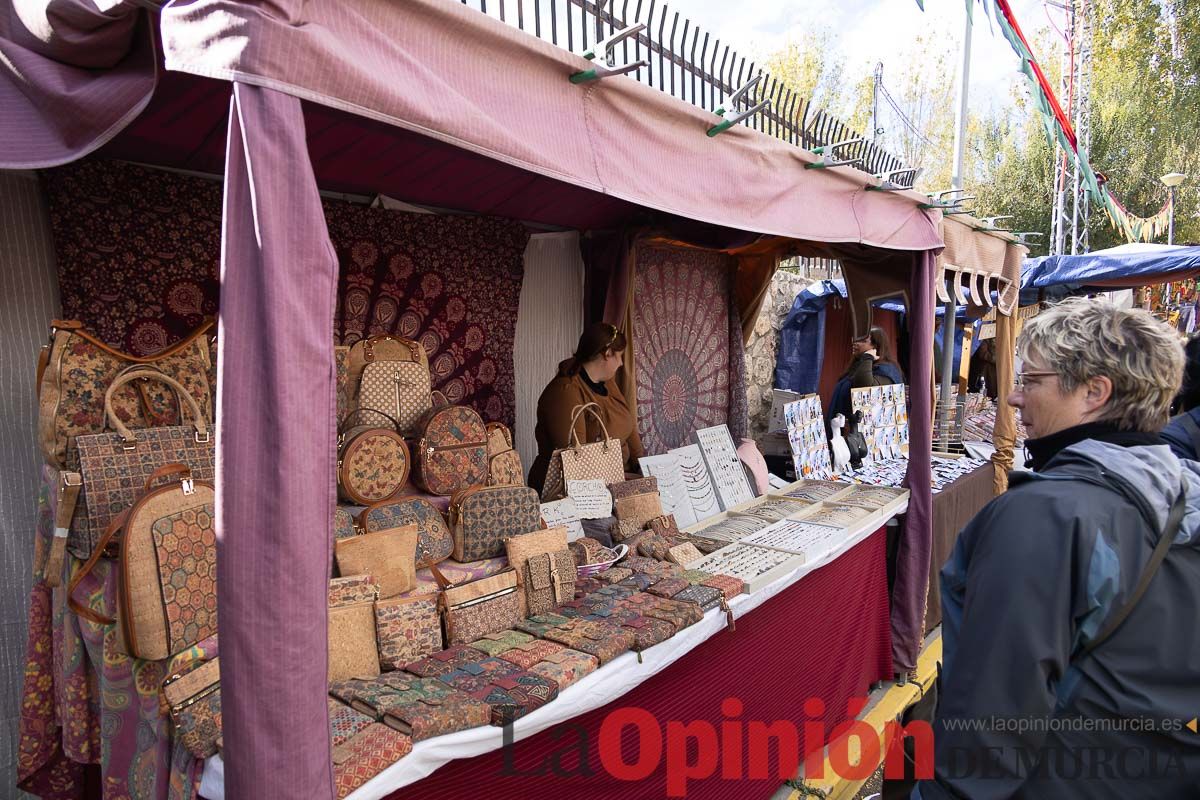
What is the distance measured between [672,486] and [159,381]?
2.12 meters

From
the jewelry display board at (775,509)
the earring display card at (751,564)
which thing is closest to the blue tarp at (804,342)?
the jewelry display board at (775,509)

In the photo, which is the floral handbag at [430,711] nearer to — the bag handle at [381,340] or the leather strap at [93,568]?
the leather strap at [93,568]

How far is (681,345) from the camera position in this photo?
4.05 meters

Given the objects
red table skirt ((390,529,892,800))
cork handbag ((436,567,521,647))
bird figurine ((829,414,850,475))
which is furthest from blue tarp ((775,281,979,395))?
cork handbag ((436,567,521,647))

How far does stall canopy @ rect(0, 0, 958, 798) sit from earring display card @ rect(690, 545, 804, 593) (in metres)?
1.32

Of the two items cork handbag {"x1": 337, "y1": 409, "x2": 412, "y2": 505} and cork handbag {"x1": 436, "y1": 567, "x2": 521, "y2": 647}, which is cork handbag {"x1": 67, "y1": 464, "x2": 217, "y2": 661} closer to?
cork handbag {"x1": 337, "y1": 409, "x2": 412, "y2": 505}

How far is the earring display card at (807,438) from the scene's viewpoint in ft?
13.0

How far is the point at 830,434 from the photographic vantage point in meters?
5.05

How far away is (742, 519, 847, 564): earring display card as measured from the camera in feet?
8.75

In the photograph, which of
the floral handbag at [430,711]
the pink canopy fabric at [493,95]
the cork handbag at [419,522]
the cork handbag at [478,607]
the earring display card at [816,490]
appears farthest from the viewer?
the earring display card at [816,490]

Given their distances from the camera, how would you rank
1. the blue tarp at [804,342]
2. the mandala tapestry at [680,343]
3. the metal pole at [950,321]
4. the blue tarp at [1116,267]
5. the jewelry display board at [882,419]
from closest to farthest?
the mandala tapestry at [680,343] < the jewelry display board at [882,419] < the metal pole at [950,321] < the blue tarp at [1116,267] < the blue tarp at [804,342]

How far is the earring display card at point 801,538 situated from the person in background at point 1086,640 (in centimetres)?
144

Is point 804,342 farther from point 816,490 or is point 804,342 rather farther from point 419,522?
point 419,522

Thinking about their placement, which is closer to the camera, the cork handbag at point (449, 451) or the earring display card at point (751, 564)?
the cork handbag at point (449, 451)
